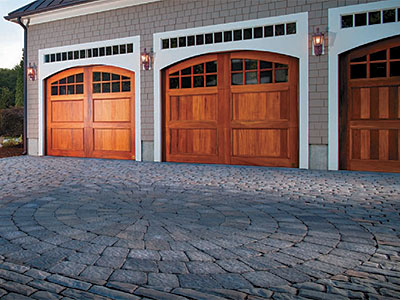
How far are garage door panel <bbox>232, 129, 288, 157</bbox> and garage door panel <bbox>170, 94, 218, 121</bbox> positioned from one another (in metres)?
0.72

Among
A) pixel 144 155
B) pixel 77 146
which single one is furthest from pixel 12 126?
pixel 144 155

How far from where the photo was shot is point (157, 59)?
335 inches

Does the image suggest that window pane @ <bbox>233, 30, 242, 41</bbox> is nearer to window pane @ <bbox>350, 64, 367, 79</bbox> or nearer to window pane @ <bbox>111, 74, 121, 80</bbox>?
window pane @ <bbox>350, 64, 367, 79</bbox>

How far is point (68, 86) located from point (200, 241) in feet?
27.2

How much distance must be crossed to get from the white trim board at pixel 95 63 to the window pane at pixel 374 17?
16.2ft

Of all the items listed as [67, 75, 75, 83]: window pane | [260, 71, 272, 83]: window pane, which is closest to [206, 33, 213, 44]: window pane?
[260, 71, 272, 83]: window pane

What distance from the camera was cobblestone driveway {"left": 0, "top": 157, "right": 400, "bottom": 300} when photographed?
1964mm

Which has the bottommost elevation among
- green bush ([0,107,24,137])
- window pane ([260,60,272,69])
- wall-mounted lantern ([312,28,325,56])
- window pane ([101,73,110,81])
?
green bush ([0,107,24,137])

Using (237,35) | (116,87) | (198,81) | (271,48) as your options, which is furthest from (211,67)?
(116,87)

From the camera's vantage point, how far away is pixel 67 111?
9828 millimetres

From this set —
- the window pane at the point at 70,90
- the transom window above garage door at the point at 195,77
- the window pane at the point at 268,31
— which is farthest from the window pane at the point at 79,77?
the window pane at the point at 268,31

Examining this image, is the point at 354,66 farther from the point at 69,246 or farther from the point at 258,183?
the point at 69,246

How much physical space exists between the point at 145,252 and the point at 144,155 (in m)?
6.42

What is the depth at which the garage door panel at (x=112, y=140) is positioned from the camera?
29.8ft
